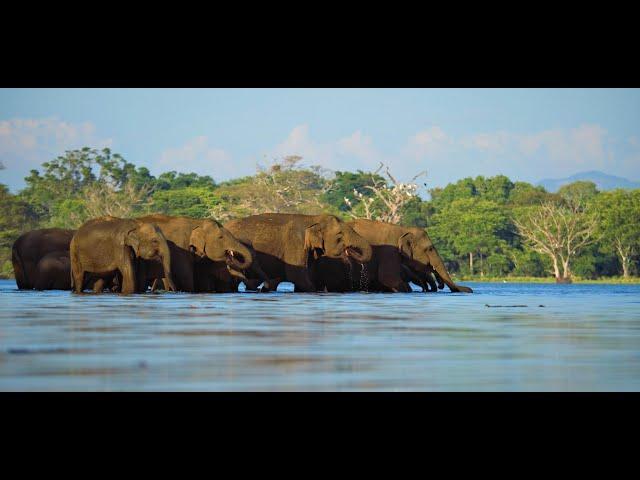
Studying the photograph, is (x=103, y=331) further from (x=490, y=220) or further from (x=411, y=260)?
(x=490, y=220)

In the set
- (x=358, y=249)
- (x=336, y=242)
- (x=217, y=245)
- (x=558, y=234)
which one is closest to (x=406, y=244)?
(x=358, y=249)

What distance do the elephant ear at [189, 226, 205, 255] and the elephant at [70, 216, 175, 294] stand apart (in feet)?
7.07

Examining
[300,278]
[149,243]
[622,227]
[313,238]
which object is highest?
[622,227]

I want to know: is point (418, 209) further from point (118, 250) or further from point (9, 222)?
point (118, 250)

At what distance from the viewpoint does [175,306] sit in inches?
799

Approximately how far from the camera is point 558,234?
59.0 metres

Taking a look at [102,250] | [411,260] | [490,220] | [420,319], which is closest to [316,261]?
[411,260]

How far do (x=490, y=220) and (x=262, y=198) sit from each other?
13671 mm

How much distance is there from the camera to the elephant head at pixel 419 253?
31928 mm

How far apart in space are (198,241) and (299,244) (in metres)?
3.10

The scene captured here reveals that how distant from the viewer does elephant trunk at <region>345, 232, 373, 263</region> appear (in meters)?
29.6

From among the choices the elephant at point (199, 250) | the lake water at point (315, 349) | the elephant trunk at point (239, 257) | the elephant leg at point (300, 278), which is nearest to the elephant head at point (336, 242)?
the elephant leg at point (300, 278)

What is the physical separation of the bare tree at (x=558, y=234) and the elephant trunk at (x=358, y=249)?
29324mm

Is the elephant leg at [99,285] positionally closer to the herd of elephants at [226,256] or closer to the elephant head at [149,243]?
the herd of elephants at [226,256]
